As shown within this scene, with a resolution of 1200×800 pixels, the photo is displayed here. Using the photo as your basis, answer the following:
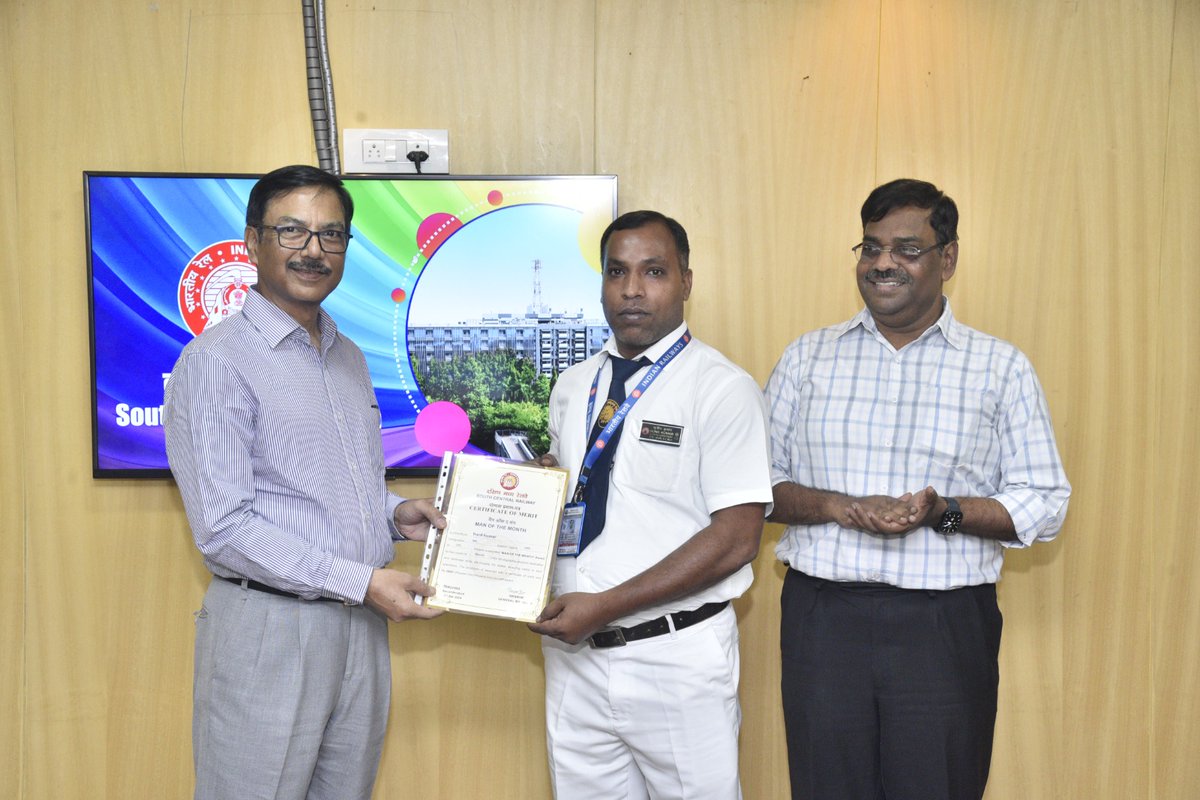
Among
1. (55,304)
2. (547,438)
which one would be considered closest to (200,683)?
(547,438)

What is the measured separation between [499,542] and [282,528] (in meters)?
0.47

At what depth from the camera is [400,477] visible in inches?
118

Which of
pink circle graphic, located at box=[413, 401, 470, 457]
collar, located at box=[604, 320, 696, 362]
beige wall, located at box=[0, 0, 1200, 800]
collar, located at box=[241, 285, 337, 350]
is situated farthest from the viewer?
beige wall, located at box=[0, 0, 1200, 800]

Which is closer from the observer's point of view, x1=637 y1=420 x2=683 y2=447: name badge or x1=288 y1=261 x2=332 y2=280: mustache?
x1=288 y1=261 x2=332 y2=280: mustache

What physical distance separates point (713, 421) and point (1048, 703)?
5.86 feet

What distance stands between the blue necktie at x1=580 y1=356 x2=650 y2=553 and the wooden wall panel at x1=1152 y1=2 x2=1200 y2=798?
6.34ft

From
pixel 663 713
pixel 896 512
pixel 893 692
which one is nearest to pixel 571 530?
pixel 663 713

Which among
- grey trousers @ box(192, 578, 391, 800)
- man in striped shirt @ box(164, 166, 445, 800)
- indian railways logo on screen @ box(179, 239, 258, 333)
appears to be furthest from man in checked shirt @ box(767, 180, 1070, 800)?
indian railways logo on screen @ box(179, 239, 258, 333)

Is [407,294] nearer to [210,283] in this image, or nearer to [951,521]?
[210,283]

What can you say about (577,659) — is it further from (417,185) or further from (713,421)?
(417,185)

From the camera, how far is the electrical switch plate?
9.72ft

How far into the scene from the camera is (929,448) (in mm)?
2350

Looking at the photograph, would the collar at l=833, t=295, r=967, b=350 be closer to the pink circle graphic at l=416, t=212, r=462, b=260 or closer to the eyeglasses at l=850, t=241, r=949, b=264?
the eyeglasses at l=850, t=241, r=949, b=264

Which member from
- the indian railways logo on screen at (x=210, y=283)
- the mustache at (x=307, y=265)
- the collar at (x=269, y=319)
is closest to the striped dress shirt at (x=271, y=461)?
the collar at (x=269, y=319)
